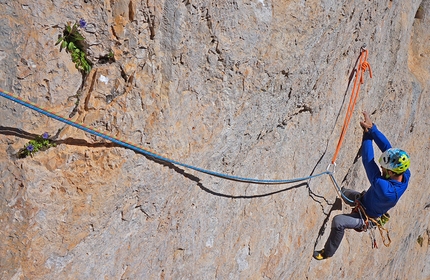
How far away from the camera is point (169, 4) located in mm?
3074

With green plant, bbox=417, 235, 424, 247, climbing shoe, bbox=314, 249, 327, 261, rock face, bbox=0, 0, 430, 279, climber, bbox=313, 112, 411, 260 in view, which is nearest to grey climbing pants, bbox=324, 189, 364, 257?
climber, bbox=313, 112, 411, 260

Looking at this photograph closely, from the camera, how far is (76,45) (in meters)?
2.80

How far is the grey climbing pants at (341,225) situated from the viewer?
208 inches

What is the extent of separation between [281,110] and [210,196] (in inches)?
46.2

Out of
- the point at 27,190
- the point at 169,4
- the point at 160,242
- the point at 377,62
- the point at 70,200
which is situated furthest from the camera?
the point at 377,62

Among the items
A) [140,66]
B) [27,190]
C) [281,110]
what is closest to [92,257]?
[27,190]

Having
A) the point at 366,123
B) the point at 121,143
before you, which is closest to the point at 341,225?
the point at 366,123

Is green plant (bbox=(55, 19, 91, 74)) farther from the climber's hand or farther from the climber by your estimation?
the climber's hand

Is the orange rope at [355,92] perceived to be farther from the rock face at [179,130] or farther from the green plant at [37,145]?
the green plant at [37,145]

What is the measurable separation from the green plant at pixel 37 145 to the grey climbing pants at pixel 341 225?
3882mm

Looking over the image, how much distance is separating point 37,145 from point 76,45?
727mm

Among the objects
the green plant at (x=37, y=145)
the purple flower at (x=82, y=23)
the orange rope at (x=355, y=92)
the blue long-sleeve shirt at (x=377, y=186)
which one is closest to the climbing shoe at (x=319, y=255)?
the blue long-sleeve shirt at (x=377, y=186)

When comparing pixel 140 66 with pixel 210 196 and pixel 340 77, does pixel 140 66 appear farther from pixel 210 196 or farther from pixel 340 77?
pixel 340 77

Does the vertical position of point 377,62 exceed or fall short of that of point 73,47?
it exceeds it
